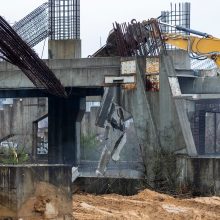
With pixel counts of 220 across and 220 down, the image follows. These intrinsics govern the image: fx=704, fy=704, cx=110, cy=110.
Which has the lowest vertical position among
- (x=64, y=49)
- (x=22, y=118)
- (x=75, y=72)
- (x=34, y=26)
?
(x=22, y=118)

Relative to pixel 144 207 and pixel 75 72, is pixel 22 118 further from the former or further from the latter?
pixel 144 207

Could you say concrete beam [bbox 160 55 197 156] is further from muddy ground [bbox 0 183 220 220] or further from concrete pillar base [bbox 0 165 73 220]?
concrete pillar base [bbox 0 165 73 220]

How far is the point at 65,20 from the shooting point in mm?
36656

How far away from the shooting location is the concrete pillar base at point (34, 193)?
50.4 ft

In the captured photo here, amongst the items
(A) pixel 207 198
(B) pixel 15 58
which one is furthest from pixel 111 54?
(B) pixel 15 58

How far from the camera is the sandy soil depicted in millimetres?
18562

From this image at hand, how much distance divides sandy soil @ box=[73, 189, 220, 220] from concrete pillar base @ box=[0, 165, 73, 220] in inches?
62.3

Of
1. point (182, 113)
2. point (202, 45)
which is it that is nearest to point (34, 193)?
point (182, 113)

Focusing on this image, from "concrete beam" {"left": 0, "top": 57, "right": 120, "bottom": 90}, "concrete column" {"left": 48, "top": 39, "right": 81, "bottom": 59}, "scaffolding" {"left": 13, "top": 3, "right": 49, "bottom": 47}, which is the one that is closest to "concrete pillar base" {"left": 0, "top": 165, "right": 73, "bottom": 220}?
"concrete beam" {"left": 0, "top": 57, "right": 120, "bottom": 90}

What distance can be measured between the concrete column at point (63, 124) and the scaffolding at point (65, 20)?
3.68 meters

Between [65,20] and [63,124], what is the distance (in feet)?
19.6

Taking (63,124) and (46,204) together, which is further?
(63,124)

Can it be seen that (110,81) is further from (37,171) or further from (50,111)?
(37,171)

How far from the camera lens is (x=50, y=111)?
3875 centimetres
